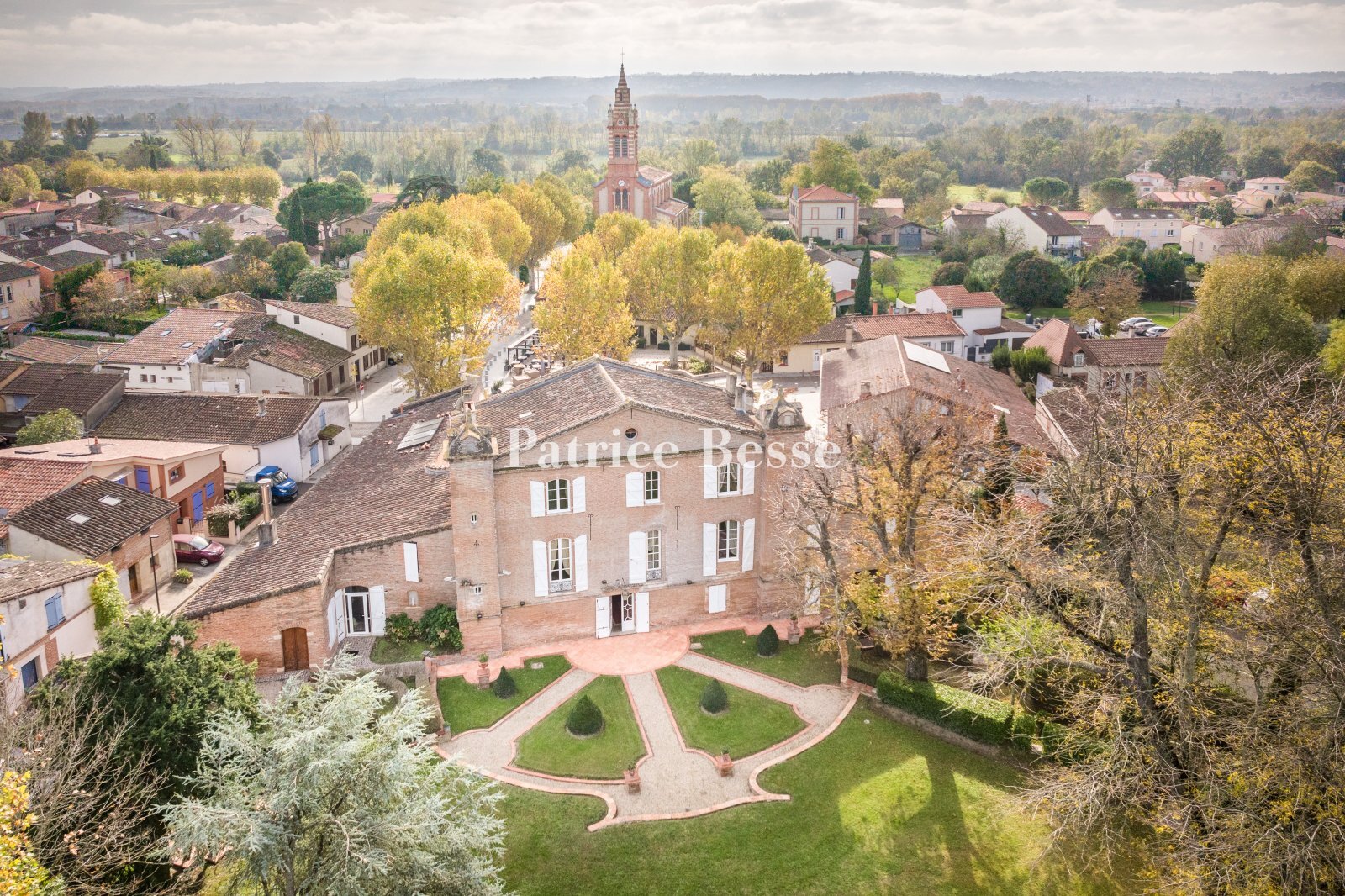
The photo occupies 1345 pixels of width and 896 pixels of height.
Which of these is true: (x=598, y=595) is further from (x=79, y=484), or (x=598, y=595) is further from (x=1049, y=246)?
(x=1049, y=246)

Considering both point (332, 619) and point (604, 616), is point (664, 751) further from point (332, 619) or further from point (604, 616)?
point (332, 619)

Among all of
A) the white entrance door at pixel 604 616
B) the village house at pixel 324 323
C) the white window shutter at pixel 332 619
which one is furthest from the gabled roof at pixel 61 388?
the white entrance door at pixel 604 616

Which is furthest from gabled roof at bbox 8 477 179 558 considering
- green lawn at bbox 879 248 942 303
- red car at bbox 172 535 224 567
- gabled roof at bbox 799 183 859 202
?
gabled roof at bbox 799 183 859 202

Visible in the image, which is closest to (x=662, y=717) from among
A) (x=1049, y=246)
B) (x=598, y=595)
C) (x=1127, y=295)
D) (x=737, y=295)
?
(x=598, y=595)

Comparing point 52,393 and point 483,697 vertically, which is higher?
point 52,393

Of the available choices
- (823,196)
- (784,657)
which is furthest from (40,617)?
(823,196)

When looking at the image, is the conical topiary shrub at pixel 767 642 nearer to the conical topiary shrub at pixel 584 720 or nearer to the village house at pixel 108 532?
the conical topiary shrub at pixel 584 720
